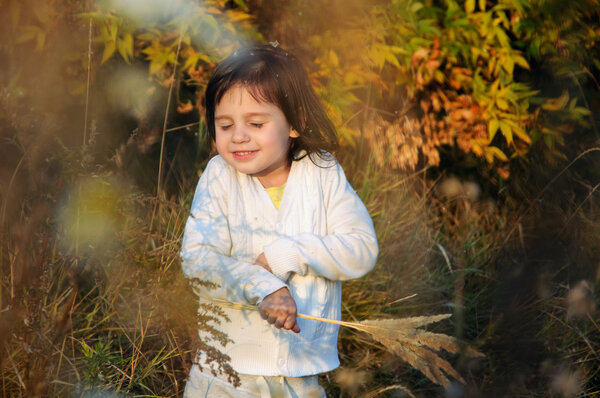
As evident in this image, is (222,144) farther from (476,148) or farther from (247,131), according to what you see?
(476,148)

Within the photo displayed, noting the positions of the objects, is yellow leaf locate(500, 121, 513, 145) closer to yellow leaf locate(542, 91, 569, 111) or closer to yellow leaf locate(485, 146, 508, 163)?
yellow leaf locate(485, 146, 508, 163)

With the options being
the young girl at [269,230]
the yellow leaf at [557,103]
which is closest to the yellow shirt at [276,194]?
the young girl at [269,230]

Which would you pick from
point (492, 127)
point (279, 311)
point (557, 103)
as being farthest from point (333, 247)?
point (557, 103)

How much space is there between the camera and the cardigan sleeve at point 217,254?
184 cm

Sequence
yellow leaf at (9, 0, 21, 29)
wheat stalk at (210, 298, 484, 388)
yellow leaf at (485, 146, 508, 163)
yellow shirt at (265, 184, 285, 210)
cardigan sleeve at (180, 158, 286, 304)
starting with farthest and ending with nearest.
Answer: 1. yellow leaf at (485, 146, 508, 163)
2. yellow leaf at (9, 0, 21, 29)
3. yellow shirt at (265, 184, 285, 210)
4. cardigan sleeve at (180, 158, 286, 304)
5. wheat stalk at (210, 298, 484, 388)

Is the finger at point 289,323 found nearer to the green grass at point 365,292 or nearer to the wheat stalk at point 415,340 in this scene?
the wheat stalk at point 415,340

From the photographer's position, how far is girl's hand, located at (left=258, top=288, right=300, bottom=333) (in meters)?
1.78

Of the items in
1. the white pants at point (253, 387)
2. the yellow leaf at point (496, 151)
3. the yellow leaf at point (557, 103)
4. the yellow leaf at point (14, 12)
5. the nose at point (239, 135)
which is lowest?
the white pants at point (253, 387)

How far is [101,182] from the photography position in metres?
2.22

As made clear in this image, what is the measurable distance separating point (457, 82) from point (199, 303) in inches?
88.2

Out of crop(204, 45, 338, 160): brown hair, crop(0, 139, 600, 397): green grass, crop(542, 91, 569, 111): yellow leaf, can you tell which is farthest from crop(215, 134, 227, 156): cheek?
crop(542, 91, 569, 111): yellow leaf

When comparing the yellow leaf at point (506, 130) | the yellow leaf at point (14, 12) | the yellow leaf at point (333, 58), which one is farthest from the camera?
the yellow leaf at point (506, 130)

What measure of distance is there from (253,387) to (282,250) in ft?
1.35

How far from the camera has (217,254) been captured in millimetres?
1922
